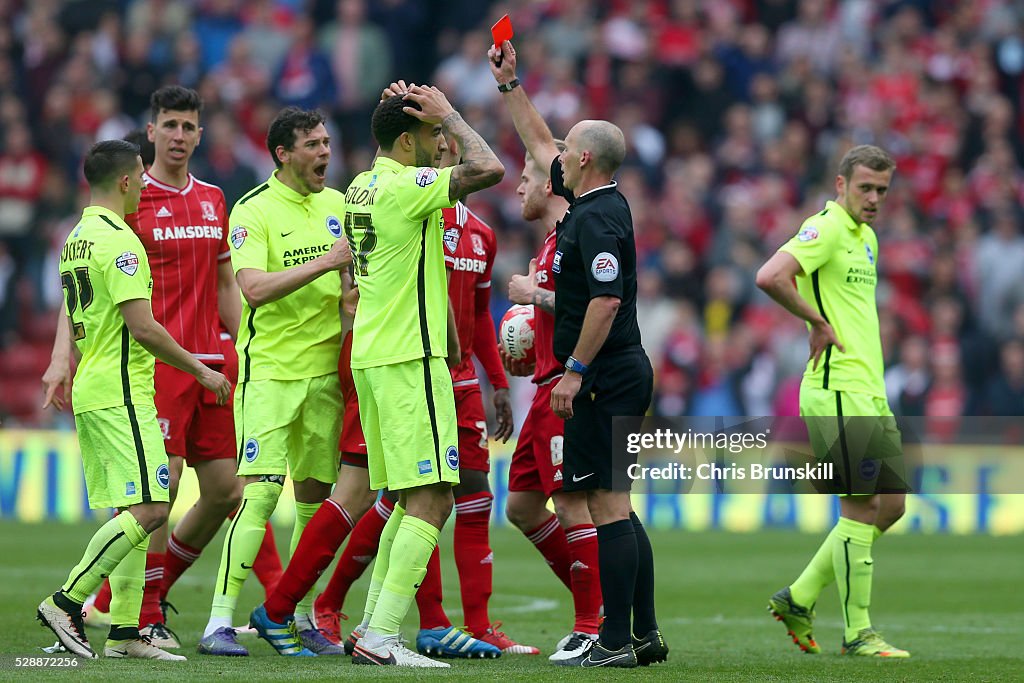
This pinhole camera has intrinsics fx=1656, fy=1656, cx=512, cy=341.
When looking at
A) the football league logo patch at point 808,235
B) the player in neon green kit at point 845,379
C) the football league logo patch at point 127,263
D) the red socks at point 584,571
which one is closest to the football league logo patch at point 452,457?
the red socks at point 584,571

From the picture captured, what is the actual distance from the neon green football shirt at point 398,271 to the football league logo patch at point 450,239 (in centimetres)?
89

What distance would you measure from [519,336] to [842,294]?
6.06ft

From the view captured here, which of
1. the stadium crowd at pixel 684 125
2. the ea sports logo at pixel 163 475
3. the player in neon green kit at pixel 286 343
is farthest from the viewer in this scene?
the stadium crowd at pixel 684 125

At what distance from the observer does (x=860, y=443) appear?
30.2 ft

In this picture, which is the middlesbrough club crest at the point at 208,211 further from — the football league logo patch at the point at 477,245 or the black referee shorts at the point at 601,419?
the black referee shorts at the point at 601,419

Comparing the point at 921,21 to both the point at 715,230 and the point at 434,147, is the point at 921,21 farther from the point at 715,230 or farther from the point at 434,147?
the point at 434,147

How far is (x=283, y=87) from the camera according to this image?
2258cm

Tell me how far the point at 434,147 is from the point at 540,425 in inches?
63.4

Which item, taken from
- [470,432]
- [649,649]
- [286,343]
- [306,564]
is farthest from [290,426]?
[649,649]

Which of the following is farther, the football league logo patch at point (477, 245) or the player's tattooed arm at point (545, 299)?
the football league logo patch at point (477, 245)

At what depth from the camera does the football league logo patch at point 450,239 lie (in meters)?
9.05

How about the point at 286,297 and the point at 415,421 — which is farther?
the point at 286,297

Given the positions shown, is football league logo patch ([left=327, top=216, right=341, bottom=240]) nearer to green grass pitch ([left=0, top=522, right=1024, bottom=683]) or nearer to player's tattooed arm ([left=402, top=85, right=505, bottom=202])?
player's tattooed arm ([left=402, top=85, right=505, bottom=202])

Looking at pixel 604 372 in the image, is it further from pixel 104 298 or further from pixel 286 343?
pixel 104 298
